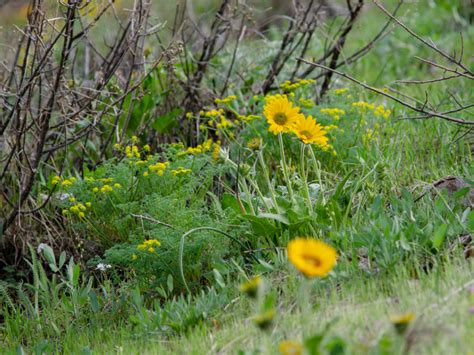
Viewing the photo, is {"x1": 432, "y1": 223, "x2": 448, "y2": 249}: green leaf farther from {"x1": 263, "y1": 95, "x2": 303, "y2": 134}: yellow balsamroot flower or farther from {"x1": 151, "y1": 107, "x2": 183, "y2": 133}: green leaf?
{"x1": 151, "y1": 107, "x2": 183, "y2": 133}: green leaf

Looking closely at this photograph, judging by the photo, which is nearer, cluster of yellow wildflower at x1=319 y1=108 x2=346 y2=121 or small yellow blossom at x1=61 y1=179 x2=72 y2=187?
small yellow blossom at x1=61 y1=179 x2=72 y2=187

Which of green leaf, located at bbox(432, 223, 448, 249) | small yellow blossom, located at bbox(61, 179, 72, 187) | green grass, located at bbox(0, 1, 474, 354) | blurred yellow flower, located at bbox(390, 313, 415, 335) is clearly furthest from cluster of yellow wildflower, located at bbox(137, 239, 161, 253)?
blurred yellow flower, located at bbox(390, 313, 415, 335)

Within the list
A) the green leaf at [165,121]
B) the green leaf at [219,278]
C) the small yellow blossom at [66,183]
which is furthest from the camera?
the green leaf at [165,121]

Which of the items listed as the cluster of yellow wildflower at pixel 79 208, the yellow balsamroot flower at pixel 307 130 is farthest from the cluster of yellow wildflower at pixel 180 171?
the yellow balsamroot flower at pixel 307 130

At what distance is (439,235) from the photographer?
3.06m

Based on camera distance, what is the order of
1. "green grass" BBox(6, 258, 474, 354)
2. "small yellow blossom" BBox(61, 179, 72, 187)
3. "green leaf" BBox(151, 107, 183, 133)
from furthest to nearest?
"green leaf" BBox(151, 107, 183, 133)
"small yellow blossom" BBox(61, 179, 72, 187)
"green grass" BBox(6, 258, 474, 354)

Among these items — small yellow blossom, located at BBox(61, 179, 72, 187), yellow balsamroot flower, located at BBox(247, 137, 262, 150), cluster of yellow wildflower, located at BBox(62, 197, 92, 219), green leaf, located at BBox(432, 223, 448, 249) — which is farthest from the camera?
small yellow blossom, located at BBox(61, 179, 72, 187)

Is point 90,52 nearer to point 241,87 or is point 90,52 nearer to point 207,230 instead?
point 241,87

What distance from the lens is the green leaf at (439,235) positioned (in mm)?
3053

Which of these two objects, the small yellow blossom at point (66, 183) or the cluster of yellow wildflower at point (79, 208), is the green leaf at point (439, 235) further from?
the small yellow blossom at point (66, 183)

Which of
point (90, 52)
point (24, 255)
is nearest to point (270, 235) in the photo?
point (24, 255)

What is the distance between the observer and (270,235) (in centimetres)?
351

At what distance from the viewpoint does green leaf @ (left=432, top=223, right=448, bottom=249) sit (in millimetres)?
3053

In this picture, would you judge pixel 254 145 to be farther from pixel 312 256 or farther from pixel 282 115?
pixel 312 256
